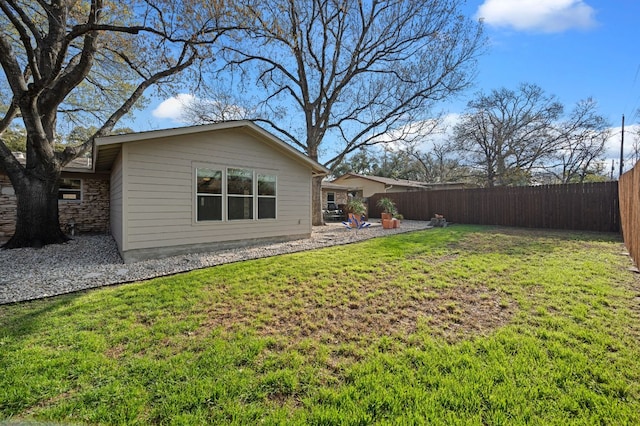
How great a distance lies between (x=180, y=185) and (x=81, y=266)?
2.53 metres

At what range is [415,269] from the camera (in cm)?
519

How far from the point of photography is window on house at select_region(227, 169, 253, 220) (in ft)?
24.6

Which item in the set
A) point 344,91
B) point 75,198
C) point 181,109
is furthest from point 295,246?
point 181,109

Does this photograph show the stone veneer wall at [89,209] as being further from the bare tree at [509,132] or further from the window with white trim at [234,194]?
the bare tree at [509,132]

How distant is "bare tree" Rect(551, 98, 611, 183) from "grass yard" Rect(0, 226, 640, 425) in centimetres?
2401

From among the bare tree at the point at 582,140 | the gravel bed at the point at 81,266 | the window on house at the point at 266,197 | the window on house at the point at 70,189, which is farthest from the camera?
the bare tree at the point at 582,140

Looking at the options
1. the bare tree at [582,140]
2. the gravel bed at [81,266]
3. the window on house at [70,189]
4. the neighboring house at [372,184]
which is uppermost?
the bare tree at [582,140]

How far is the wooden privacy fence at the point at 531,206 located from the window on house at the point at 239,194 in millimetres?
11309

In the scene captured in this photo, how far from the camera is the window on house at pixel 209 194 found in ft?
23.0

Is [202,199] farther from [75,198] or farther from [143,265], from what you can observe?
[75,198]

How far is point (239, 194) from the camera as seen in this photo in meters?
7.70

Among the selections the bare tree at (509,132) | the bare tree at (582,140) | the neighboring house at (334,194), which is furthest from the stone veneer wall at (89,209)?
the bare tree at (582,140)

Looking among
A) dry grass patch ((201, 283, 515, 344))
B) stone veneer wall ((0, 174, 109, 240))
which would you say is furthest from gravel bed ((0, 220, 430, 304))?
dry grass patch ((201, 283, 515, 344))

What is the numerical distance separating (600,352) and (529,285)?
6.42 ft
